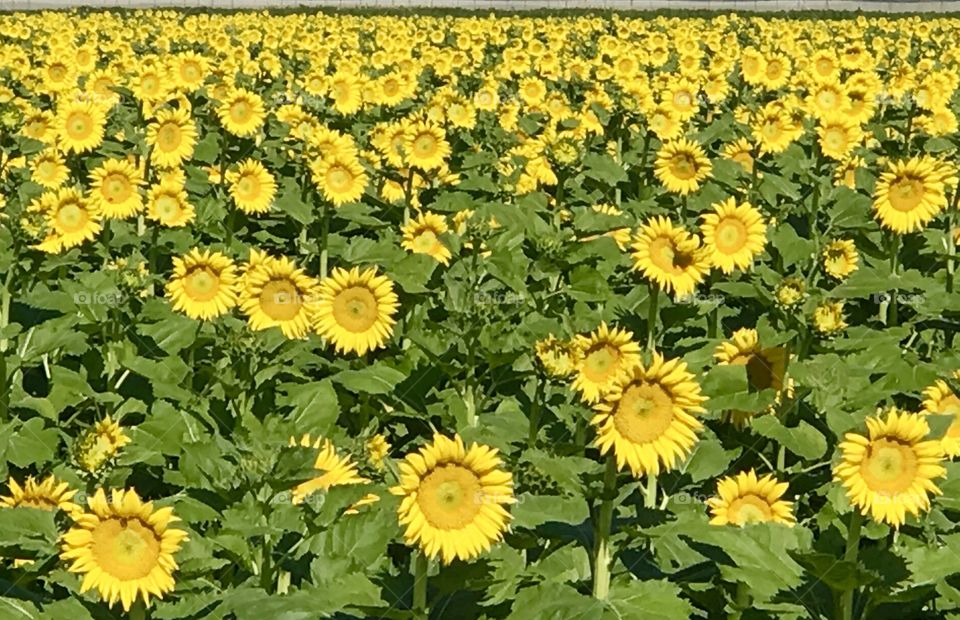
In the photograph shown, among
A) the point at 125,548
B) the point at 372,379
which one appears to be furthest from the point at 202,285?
the point at 125,548

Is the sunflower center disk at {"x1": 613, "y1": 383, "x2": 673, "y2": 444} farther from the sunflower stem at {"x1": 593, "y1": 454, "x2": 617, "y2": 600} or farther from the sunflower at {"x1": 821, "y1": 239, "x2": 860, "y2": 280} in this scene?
the sunflower at {"x1": 821, "y1": 239, "x2": 860, "y2": 280}

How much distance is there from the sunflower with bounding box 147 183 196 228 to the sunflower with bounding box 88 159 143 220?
277mm

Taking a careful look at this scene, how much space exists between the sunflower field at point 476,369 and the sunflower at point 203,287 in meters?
0.02

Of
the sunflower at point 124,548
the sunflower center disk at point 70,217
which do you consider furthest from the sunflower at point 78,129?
the sunflower at point 124,548

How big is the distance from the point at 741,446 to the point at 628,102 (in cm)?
597

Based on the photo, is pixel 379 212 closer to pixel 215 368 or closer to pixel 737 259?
pixel 737 259

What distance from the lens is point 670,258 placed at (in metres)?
5.54

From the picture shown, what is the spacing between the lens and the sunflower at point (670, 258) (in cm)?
550

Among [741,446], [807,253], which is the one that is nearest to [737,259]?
[807,253]

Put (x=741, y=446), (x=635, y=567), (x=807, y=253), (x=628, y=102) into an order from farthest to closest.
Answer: (x=628, y=102), (x=807, y=253), (x=741, y=446), (x=635, y=567)

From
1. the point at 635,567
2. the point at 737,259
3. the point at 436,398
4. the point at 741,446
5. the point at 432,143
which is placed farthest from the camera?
the point at 432,143

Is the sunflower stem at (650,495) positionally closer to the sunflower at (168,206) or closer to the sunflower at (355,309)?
the sunflower at (355,309)

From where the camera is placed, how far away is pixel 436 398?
19.7 feet

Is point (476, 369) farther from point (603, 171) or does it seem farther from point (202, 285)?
point (603, 171)
